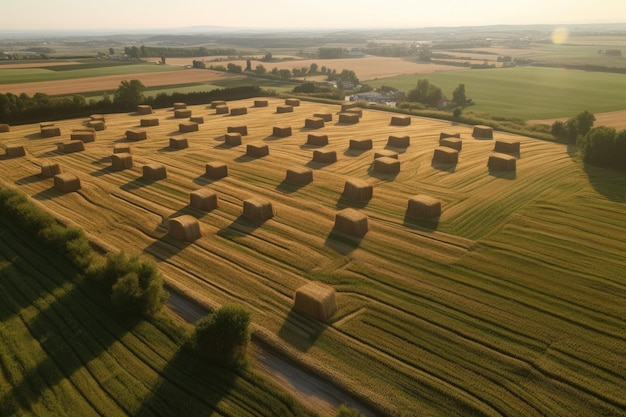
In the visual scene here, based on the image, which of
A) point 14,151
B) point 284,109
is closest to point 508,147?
point 284,109

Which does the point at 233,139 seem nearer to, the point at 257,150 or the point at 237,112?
the point at 257,150

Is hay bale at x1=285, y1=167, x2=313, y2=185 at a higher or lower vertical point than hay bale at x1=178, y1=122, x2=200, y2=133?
higher

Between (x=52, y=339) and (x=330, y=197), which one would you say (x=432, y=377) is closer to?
(x=52, y=339)

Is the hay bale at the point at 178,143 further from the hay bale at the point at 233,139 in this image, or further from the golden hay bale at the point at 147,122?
the golden hay bale at the point at 147,122

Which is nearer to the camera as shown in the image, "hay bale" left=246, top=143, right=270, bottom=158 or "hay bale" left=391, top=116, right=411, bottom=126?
"hay bale" left=246, top=143, right=270, bottom=158

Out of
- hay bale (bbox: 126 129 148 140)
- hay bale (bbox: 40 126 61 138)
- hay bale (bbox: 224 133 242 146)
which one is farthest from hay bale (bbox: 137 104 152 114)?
hay bale (bbox: 224 133 242 146)

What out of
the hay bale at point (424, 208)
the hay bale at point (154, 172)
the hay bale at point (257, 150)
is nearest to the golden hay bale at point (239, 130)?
the hay bale at point (257, 150)

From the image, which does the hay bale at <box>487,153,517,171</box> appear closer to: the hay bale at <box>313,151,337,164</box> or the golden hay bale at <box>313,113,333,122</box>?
the hay bale at <box>313,151,337,164</box>
